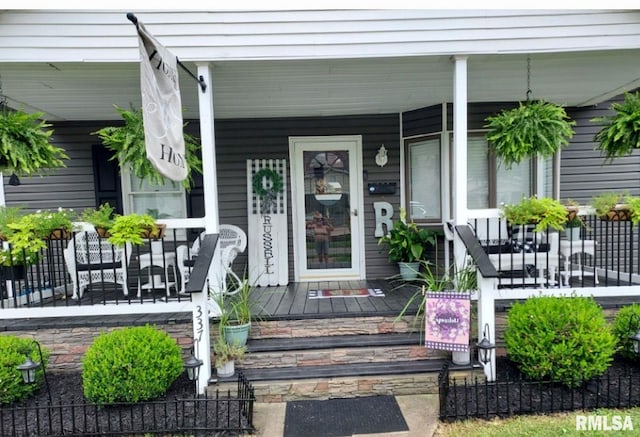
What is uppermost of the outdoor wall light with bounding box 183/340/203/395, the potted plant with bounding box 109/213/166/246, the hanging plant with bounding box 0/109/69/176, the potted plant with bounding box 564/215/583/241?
the hanging plant with bounding box 0/109/69/176

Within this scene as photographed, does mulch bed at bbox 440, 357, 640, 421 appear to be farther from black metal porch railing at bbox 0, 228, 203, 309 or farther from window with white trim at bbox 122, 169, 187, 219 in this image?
window with white trim at bbox 122, 169, 187, 219

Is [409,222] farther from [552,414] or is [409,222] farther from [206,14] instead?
[206,14]

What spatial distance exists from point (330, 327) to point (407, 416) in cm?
94

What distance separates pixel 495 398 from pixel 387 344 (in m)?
0.88

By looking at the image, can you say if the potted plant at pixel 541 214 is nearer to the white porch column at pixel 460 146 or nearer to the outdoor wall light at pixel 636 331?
the white porch column at pixel 460 146

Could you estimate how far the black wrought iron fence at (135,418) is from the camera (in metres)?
2.57

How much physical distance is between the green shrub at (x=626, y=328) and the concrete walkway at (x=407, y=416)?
5.28ft

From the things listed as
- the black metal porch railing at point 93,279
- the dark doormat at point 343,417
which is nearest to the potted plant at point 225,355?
the dark doormat at point 343,417

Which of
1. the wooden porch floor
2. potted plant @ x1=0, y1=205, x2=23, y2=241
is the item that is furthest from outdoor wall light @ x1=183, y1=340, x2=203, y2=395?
potted plant @ x1=0, y1=205, x2=23, y2=241

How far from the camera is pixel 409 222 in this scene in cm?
502

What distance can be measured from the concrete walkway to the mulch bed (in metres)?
0.13

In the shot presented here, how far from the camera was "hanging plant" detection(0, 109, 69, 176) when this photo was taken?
2934mm

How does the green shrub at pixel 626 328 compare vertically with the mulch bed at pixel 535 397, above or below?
above

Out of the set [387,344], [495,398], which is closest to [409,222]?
[387,344]
